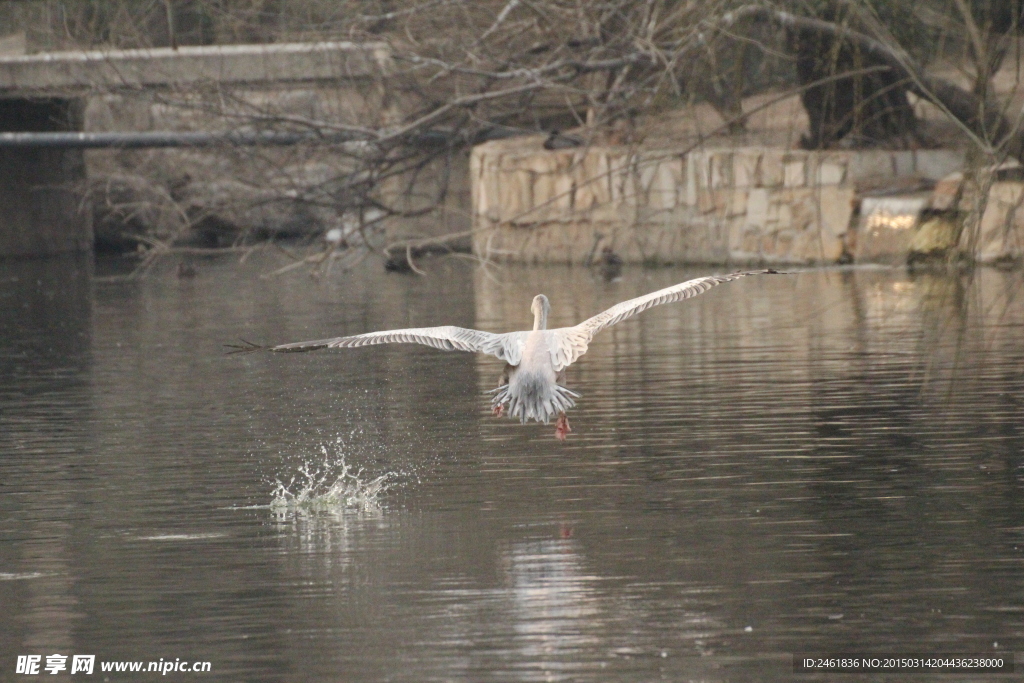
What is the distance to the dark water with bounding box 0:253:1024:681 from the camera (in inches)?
258

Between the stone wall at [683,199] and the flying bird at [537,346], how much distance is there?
1313cm

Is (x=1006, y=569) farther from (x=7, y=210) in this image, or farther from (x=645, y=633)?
(x=7, y=210)

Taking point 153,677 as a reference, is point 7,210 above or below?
above

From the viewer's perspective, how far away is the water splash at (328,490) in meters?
9.41

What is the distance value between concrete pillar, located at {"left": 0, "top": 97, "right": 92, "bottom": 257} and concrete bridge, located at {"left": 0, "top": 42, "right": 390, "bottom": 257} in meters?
0.02

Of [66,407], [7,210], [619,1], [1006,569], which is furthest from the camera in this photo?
[7,210]

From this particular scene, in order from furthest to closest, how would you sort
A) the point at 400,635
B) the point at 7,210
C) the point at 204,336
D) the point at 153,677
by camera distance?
the point at 7,210, the point at 204,336, the point at 400,635, the point at 153,677

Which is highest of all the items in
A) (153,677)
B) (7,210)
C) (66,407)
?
(7,210)

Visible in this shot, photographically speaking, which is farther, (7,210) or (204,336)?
(7,210)

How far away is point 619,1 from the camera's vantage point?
21062 millimetres

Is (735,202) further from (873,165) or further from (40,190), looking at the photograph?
(40,190)

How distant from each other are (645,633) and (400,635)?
0.91 meters

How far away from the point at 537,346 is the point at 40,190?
3249cm

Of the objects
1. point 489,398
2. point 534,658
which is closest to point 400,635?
point 534,658
